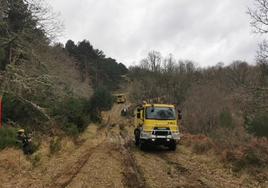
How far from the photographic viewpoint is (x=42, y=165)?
18.7m

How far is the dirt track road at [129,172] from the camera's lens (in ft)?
45.3

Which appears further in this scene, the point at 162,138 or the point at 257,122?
the point at 257,122

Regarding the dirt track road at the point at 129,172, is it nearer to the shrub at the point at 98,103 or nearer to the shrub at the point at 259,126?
the shrub at the point at 259,126

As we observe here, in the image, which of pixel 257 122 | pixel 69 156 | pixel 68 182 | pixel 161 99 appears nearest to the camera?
pixel 68 182

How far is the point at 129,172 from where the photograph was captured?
16.0m

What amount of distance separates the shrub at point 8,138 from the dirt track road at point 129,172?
1751mm

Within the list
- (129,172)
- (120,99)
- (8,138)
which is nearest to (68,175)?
(129,172)

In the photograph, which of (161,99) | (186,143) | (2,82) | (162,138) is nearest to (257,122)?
(186,143)

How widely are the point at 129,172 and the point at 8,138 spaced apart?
7254 mm

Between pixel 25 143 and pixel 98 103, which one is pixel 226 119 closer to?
pixel 98 103

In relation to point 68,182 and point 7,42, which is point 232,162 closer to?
point 68,182

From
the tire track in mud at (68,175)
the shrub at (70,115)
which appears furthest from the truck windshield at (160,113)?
the shrub at (70,115)

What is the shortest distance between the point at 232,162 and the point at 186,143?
28.6 ft

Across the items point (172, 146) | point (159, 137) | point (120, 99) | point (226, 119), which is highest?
point (120, 99)
